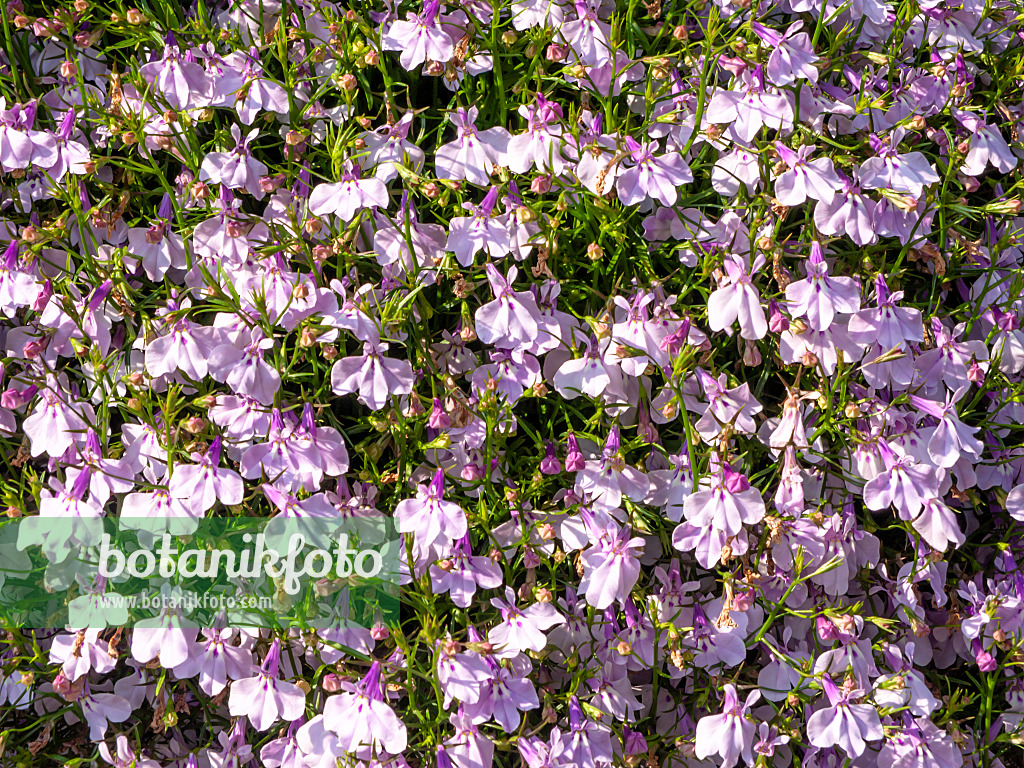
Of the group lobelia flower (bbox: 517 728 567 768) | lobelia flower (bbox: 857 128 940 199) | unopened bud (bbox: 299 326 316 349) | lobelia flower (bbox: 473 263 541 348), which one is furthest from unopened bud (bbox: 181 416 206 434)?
lobelia flower (bbox: 857 128 940 199)

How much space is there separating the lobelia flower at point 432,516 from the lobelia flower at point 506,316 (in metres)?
0.20

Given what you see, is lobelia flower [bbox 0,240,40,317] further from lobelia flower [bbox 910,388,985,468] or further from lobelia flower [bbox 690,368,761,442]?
lobelia flower [bbox 910,388,985,468]

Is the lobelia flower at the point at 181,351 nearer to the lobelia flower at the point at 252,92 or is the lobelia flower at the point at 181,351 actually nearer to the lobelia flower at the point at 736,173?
the lobelia flower at the point at 252,92

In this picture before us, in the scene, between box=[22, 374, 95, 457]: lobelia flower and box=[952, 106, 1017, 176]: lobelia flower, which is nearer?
box=[22, 374, 95, 457]: lobelia flower

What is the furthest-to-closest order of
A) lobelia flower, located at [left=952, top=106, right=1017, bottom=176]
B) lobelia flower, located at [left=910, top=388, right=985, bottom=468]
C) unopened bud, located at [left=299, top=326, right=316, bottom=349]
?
lobelia flower, located at [left=952, top=106, right=1017, bottom=176] < lobelia flower, located at [left=910, top=388, right=985, bottom=468] < unopened bud, located at [left=299, top=326, right=316, bottom=349]

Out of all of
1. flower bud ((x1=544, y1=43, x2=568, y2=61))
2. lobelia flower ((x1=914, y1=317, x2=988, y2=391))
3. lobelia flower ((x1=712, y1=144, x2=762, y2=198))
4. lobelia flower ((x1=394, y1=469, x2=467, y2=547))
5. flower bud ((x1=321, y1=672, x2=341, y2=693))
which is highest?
flower bud ((x1=544, y1=43, x2=568, y2=61))

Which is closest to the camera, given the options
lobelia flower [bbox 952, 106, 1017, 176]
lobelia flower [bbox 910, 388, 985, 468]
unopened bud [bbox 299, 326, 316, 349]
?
unopened bud [bbox 299, 326, 316, 349]

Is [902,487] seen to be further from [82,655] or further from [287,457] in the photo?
[82,655]

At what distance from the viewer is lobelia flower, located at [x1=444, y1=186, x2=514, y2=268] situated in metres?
1.24

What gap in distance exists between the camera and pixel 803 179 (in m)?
1.26

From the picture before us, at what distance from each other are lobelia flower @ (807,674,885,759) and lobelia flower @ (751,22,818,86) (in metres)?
0.83

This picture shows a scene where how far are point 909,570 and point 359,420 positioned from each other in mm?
842

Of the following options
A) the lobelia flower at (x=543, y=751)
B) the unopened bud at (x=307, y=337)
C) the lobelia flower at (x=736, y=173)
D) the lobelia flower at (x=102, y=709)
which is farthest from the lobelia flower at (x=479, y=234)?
the lobelia flower at (x=102, y=709)

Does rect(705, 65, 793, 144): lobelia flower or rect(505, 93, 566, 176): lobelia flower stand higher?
rect(705, 65, 793, 144): lobelia flower
